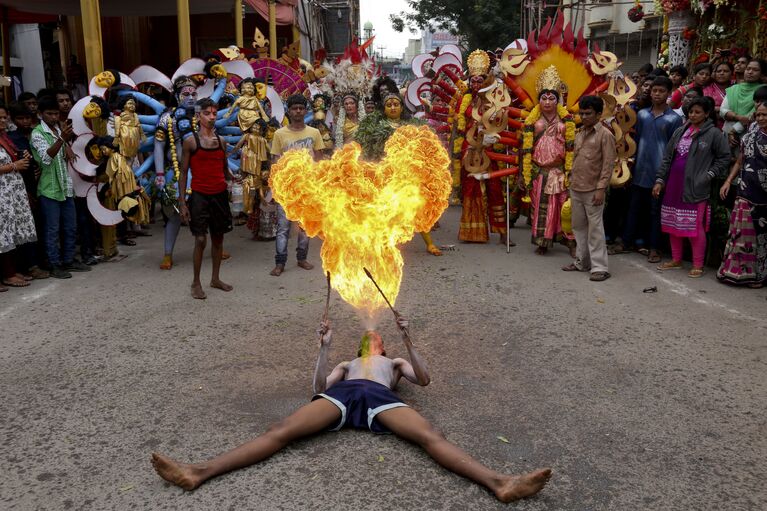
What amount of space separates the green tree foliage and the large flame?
21.0 m

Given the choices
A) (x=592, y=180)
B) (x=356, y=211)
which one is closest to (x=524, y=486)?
(x=356, y=211)

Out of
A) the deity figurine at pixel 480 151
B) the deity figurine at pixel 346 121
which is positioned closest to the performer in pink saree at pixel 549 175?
the deity figurine at pixel 480 151

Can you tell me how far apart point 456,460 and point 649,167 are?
565cm

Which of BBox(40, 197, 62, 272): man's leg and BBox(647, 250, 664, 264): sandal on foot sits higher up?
BBox(40, 197, 62, 272): man's leg

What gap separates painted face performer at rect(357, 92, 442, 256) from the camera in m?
7.68

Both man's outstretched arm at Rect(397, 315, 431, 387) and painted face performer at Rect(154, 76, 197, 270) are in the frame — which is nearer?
man's outstretched arm at Rect(397, 315, 431, 387)

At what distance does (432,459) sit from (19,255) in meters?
5.69

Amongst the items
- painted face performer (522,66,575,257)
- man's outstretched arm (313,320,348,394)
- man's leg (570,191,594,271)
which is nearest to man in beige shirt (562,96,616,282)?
man's leg (570,191,594,271)

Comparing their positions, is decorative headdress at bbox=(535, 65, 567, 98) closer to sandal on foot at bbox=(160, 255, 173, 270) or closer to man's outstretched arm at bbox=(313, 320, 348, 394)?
sandal on foot at bbox=(160, 255, 173, 270)

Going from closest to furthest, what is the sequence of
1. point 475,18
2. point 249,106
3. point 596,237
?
point 596,237 → point 249,106 → point 475,18

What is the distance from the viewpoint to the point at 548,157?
743cm

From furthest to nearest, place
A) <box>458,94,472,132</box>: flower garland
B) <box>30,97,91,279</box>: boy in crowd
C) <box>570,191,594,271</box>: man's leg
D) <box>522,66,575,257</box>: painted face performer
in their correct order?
1. <box>458,94,472,132</box>: flower garland
2. <box>522,66,575,257</box>: painted face performer
3. <box>570,191,594,271</box>: man's leg
4. <box>30,97,91,279</box>: boy in crowd

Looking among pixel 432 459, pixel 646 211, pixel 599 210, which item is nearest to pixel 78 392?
pixel 432 459

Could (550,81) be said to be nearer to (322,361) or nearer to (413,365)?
(413,365)
